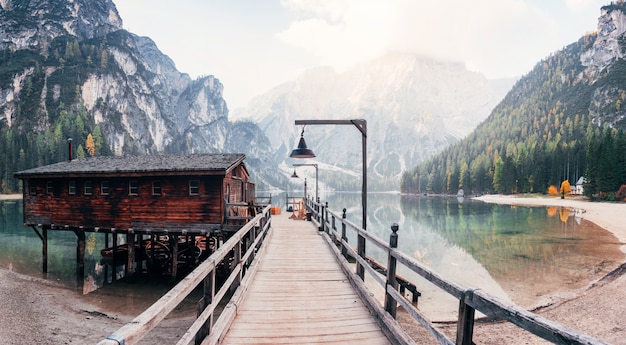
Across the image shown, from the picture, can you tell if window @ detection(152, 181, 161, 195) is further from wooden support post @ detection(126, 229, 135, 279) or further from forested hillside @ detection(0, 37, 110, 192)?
forested hillside @ detection(0, 37, 110, 192)

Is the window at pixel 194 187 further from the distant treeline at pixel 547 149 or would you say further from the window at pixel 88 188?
the distant treeline at pixel 547 149

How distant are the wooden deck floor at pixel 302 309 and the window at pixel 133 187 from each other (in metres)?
13.4

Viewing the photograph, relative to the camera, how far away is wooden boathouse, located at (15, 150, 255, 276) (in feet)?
64.7

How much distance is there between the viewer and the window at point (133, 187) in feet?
67.4

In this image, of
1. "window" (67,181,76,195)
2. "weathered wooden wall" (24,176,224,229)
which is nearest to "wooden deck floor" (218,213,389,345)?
"weathered wooden wall" (24,176,224,229)

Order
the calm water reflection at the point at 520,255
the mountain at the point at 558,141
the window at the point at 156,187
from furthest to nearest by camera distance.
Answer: the mountain at the point at 558,141 < the window at the point at 156,187 < the calm water reflection at the point at 520,255

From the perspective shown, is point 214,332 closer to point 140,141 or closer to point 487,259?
point 487,259

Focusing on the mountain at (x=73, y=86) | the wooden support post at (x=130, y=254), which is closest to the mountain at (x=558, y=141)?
the wooden support post at (x=130, y=254)

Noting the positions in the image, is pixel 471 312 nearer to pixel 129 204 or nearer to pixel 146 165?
pixel 146 165

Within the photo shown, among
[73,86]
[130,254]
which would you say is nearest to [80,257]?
[130,254]

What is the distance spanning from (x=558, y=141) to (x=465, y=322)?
139 metres

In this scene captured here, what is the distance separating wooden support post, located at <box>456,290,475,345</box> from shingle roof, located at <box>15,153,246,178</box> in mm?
16720

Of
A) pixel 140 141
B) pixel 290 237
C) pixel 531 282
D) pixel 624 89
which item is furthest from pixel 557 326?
pixel 624 89

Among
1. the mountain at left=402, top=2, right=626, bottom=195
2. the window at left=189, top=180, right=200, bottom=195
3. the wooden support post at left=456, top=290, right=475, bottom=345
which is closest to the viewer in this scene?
the wooden support post at left=456, top=290, right=475, bottom=345
